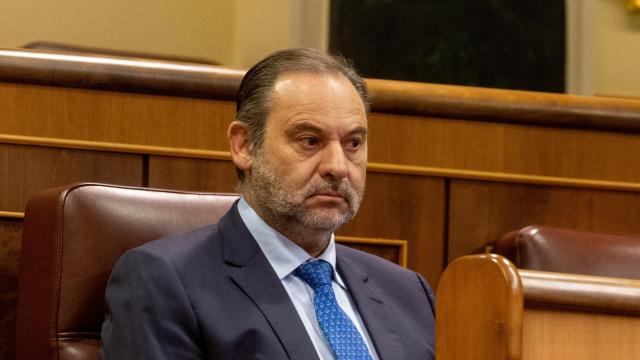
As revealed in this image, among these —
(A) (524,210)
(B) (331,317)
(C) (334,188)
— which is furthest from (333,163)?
(A) (524,210)

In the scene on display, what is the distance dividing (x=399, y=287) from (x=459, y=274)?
0.40 meters

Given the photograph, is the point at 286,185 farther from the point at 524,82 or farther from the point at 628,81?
the point at 628,81

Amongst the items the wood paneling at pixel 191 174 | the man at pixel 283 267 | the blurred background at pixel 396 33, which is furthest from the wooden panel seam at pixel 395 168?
the blurred background at pixel 396 33

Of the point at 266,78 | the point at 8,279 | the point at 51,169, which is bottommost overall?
the point at 8,279

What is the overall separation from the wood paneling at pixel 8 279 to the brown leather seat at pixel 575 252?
478mm

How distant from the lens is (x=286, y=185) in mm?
869

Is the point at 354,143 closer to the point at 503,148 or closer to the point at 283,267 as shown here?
the point at 283,267

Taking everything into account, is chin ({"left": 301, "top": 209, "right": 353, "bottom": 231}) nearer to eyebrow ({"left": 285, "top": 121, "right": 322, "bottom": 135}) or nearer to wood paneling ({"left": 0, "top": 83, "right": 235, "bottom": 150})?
eyebrow ({"left": 285, "top": 121, "right": 322, "bottom": 135})

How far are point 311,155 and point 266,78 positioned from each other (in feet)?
0.28

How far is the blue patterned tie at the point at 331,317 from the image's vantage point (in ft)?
2.67

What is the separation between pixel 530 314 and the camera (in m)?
0.55

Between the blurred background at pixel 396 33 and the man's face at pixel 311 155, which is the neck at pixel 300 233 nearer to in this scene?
the man's face at pixel 311 155

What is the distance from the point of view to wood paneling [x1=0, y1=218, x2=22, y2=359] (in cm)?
100

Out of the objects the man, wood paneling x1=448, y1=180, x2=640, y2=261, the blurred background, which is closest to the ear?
the man
